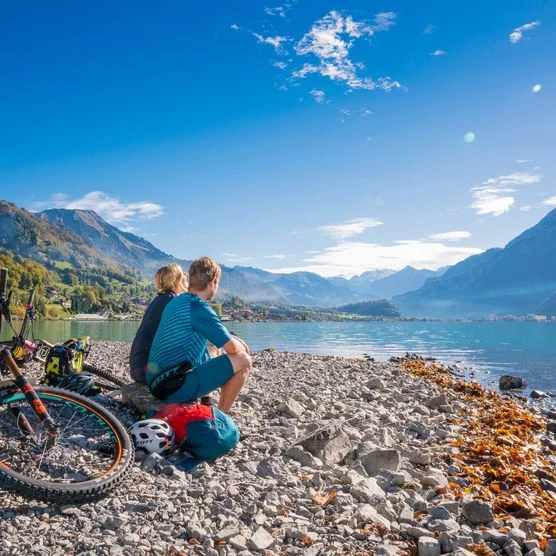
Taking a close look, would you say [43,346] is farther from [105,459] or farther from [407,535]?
[407,535]

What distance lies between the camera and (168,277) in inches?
376

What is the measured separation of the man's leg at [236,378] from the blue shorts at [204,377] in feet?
0.36

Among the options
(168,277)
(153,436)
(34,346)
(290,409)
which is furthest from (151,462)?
(290,409)

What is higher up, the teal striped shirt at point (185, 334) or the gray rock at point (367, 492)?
the teal striped shirt at point (185, 334)

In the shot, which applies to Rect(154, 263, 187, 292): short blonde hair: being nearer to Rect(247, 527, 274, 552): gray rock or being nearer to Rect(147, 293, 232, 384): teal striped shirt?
Rect(147, 293, 232, 384): teal striped shirt

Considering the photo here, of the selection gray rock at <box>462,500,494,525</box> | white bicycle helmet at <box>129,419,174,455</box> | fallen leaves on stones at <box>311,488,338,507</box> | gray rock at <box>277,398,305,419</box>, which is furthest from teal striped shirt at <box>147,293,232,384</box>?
gray rock at <box>462,500,494,525</box>

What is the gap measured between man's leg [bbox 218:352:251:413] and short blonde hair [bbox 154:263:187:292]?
2.46 meters

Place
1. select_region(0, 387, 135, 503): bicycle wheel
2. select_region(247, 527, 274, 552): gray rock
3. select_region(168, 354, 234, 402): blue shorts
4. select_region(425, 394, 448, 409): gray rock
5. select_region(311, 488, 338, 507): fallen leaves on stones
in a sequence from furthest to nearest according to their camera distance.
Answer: select_region(425, 394, 448, 409): gray rock < select_region(168, 354, 234, 402): blue shorts < select_region(311, 488, 338, 507): fallen leaves on stones < select_region(0, 387, 135, 503): bicycle wheel < select_region(247, 527, 274, 552): gray rock

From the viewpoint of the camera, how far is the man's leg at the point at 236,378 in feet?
25.4

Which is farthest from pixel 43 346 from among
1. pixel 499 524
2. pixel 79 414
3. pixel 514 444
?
pixel 514 444

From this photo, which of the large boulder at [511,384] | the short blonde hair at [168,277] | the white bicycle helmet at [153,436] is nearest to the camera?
the white bicycle helmet at [153,436]

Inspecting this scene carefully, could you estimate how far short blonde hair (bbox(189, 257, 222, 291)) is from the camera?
7910mm

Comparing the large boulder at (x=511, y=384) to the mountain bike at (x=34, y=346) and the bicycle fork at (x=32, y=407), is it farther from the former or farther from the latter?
the bicycle fork at (x=32, y=407)

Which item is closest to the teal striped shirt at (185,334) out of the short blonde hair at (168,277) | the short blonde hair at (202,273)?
the short blonde hair at (202,273)
